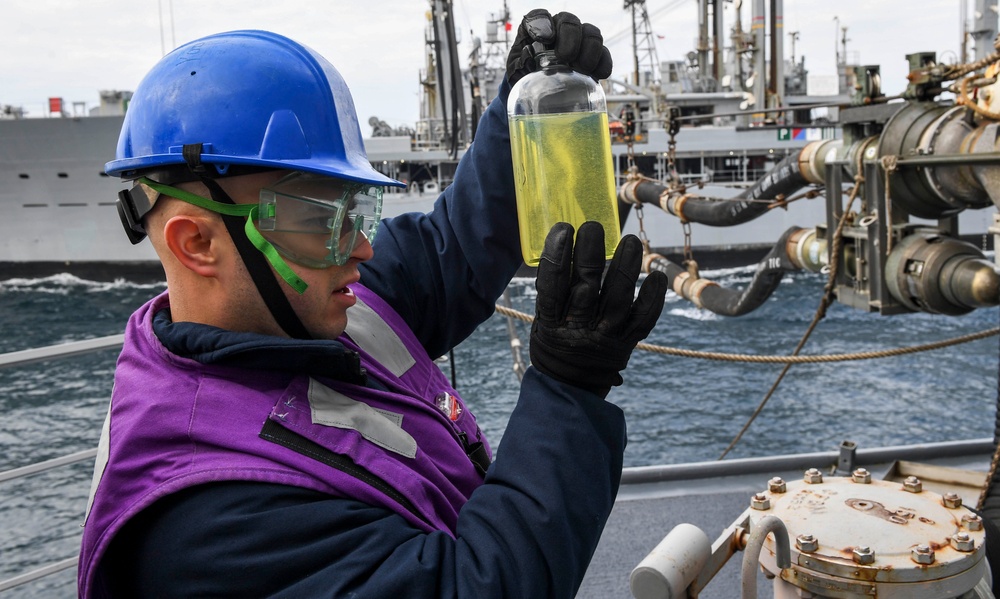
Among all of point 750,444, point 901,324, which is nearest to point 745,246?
point 901,324

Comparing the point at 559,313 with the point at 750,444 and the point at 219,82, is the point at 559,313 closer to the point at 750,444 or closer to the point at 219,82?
the point at 219,82

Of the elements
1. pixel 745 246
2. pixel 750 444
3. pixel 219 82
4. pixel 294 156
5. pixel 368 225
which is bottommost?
pixel 750 444

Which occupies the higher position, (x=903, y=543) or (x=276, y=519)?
(x=276, y=519)

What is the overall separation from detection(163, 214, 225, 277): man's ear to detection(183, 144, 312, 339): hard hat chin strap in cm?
3

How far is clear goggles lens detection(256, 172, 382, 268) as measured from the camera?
1186 millimetres

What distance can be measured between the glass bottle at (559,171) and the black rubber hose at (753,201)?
11.6ft

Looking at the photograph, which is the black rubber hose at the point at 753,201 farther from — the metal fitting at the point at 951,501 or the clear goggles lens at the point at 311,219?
the clear goggles lens at the point at 311,219

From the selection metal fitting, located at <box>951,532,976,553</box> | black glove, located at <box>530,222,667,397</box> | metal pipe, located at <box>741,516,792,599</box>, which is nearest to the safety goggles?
black glove, located at <box>530,222,667,397</box>

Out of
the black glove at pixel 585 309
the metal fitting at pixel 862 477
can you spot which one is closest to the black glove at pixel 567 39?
the black glove at pixel 585 309

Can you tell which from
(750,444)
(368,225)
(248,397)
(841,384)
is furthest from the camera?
(841,384)

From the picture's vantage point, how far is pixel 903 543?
62.6 inches

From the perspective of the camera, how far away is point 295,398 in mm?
1129

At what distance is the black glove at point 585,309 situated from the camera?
1124 millimetres

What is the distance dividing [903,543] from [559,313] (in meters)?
0.97
